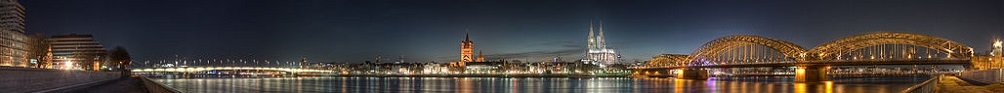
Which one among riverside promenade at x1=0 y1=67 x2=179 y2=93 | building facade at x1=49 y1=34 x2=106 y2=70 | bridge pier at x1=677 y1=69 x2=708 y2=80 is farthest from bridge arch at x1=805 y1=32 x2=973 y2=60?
building facade at x1=49 y1=34 x2=106 y2=70

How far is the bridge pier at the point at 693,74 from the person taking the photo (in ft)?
466

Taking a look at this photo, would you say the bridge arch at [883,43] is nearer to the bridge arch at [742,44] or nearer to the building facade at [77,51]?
the bridge arch at [742,44]

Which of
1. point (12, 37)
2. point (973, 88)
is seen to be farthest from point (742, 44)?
point (12, 37)

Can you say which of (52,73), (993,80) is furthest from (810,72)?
(52,73)

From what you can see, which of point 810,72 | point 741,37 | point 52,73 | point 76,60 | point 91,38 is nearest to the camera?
point 52,73

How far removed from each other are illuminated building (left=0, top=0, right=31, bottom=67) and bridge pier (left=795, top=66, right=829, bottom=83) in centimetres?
8216

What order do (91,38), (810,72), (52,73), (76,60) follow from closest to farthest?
(52,73), (810,72), (76,60), (91,38)

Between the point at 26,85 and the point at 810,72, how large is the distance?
84.4 meters

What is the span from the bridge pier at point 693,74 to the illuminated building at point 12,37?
91245 mm

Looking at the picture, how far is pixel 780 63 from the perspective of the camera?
11425cm

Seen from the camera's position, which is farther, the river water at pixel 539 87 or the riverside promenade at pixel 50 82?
the river water at pixel 539 87

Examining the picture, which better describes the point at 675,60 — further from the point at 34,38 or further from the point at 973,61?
the point at 34,38

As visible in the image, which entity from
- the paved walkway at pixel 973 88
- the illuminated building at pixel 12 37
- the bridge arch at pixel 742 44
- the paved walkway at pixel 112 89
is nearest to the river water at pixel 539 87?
the paved walkway at pixel 112 89

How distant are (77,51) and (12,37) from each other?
6655 centimetres
